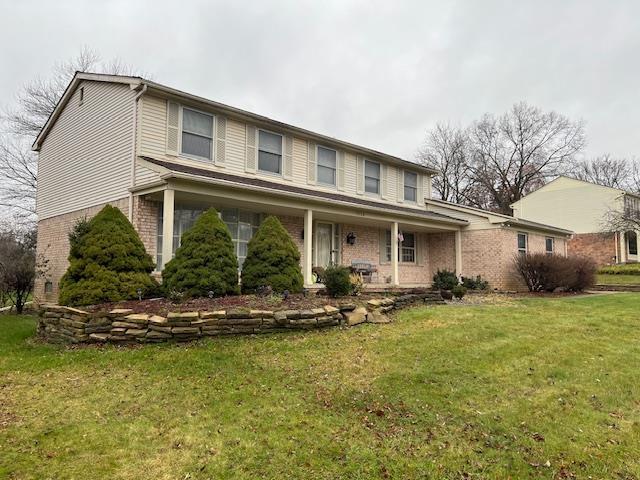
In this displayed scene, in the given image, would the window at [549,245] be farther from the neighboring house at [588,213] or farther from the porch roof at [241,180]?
the neighboring house at [588,213]

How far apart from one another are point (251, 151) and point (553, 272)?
1081 cm

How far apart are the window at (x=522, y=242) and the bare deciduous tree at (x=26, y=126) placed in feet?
80.8

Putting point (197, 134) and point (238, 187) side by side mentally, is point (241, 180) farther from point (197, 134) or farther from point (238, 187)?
point (197, 134)

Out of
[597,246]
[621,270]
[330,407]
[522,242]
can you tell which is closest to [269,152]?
[330,407]

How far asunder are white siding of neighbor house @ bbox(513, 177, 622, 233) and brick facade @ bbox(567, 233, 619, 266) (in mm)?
481

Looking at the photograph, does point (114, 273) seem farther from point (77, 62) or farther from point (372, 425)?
point (77, 62)

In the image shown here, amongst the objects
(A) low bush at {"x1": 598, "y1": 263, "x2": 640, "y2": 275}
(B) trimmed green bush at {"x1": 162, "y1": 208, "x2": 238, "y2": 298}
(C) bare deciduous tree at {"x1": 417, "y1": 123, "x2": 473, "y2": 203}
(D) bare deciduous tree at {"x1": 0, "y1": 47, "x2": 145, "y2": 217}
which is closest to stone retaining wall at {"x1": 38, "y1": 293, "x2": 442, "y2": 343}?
(B) trimmed green bush at {"x1": 162, "y1": 208, "x2": 238, "y2": 298}

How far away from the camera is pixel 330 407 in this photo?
14.6 ft

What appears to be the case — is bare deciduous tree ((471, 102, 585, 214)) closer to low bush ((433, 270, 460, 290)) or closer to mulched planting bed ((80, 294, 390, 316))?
low bush ((433, 270, 460, 290))

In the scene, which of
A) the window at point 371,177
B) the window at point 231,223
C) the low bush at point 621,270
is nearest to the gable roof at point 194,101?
the window at point 371,177

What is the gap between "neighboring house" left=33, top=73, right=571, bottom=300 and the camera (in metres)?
10.4

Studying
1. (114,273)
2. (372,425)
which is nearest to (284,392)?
(372,425)

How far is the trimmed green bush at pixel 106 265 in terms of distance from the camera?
784 cm

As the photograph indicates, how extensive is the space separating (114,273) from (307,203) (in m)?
5.38
